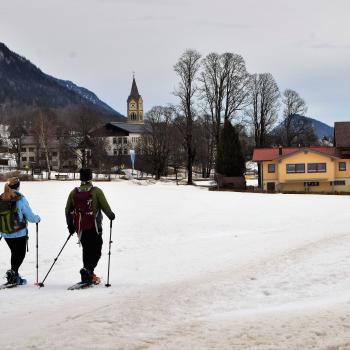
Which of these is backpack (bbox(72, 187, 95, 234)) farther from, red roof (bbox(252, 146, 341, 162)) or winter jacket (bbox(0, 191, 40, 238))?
red roof (bbox(252, 146, 341, 162))

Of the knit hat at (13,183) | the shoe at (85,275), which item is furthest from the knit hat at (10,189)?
the shoe at (85,275)

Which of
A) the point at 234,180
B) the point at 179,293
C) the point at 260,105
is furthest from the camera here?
the point at 260,105

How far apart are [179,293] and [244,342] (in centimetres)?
222

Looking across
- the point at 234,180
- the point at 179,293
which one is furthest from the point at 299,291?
the point at 234,180

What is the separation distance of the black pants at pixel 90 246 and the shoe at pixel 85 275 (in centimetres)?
8

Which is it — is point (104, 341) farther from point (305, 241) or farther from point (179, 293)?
point (305, 241)

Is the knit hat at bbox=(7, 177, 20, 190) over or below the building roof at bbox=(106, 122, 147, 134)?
below

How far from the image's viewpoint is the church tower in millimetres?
138750

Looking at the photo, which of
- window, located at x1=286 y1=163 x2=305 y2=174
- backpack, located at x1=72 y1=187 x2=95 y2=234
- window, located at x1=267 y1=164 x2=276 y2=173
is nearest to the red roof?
window, located at x1=267 y1=164 x2=276 y2=173

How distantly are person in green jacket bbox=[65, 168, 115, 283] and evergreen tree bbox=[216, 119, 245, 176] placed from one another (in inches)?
1546

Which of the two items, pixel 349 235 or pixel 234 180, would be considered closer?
pixel 349 235

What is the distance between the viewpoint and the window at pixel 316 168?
48000 mm

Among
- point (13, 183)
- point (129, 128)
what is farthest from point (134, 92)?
point (13, 183)

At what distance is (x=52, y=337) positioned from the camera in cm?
519
